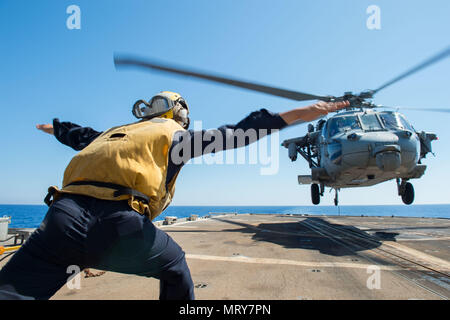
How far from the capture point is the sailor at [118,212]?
1424mm

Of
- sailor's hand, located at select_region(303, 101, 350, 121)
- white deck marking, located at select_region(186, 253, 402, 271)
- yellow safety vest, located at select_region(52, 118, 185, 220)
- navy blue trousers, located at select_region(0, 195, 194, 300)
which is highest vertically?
sailor's hand, located at select_region(303, 101, 350, 121)

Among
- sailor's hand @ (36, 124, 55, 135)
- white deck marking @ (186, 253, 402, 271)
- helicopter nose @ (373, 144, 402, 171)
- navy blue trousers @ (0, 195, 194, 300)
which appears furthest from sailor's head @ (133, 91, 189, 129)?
helicopter nose @ (373, 144, 402, 171)

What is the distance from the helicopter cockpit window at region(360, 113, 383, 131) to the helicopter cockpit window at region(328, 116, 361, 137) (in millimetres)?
253

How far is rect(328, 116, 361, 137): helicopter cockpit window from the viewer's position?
1059cm

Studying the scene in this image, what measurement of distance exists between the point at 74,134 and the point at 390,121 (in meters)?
11.5

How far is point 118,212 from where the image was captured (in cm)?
155

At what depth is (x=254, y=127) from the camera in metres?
1.81

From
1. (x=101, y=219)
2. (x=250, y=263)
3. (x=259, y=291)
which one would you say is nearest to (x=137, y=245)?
(x=101, y=219)

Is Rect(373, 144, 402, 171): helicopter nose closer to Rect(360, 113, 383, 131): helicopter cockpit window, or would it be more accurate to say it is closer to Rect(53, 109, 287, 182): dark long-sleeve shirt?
Rect(360, 113, 383, 131): helicopter cockpit window

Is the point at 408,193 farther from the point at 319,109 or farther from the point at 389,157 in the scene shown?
the point at 319,109

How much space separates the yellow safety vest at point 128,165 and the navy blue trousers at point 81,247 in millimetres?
77

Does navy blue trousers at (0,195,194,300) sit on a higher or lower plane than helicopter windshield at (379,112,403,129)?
lower
